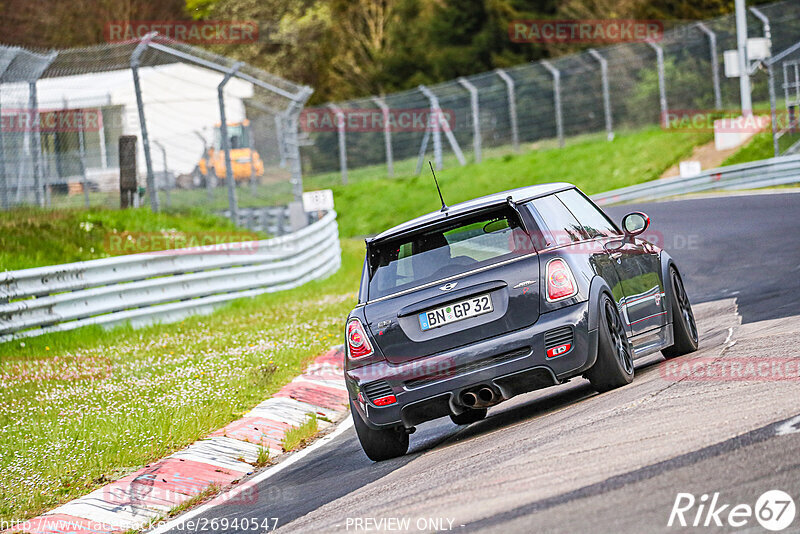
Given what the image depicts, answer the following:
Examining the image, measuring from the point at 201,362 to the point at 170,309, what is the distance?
426cm

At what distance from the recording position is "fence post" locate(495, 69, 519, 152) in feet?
118

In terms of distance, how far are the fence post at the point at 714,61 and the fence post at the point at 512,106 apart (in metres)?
5.63

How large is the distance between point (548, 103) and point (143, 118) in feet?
66.7

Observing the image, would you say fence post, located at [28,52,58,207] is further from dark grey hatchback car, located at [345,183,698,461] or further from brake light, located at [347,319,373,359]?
brake light, located at [347,319,373,359]

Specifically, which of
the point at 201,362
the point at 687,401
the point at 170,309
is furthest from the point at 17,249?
the point at 687,401

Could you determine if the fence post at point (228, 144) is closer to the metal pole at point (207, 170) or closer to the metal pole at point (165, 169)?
the metal pole at point (207, 170)

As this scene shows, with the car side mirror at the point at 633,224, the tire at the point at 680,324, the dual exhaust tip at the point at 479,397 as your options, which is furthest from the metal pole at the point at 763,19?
the dual exhaust tip at the point at 479,397

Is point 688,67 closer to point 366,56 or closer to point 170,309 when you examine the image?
point 170,309

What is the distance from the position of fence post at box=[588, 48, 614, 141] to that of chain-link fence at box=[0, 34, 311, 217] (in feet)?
47.4

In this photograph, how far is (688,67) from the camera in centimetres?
3450

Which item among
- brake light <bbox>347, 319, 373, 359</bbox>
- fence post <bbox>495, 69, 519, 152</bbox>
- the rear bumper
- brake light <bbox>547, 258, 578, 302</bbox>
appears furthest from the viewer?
fence post <bbox>495, 69, 519, 152</bbox>

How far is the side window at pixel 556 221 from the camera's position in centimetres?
757

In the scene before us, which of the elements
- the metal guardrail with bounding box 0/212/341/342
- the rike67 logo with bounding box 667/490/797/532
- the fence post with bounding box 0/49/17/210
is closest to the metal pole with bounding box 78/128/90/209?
the fence post with bounding box 0/49/17/210

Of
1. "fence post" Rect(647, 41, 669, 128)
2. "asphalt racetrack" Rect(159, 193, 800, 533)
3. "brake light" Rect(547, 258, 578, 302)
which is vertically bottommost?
"asphalt racetrack" Rect(159, 193, 800, 533)
